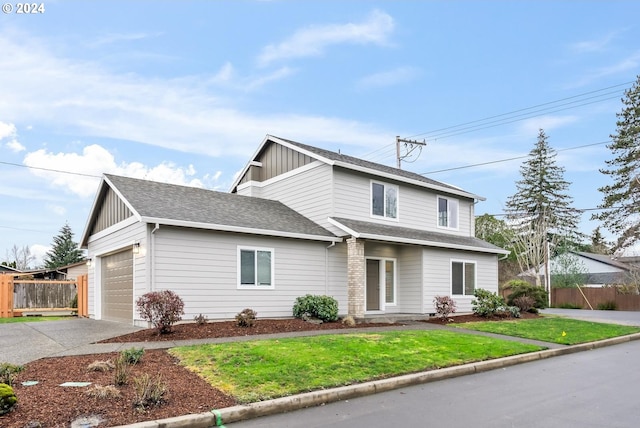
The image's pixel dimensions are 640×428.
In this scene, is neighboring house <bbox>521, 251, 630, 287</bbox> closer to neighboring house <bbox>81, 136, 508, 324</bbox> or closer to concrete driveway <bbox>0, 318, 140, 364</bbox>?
neighboring house <bbox>81, 136, 508, 324</bbox>

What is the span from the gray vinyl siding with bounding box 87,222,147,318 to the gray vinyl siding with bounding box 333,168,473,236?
686 cm

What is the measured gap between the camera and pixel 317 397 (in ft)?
22.6

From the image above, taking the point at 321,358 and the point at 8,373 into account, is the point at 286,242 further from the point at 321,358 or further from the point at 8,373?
the point at 8,373

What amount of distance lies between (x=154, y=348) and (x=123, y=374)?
9.97 feet

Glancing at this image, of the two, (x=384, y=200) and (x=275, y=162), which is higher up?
(x=275, y=162)

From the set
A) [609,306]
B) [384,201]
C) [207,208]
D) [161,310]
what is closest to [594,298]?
[609,306]

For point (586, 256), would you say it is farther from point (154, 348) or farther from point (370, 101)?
point (154, 348)

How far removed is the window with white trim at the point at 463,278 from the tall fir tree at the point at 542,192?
3456cm

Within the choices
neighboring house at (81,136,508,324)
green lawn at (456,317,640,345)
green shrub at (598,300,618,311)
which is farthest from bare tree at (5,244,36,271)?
green shrub at (598,300,618,311)

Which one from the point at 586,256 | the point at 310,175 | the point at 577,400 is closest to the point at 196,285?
the point at 310,175

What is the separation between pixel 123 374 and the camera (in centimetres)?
676

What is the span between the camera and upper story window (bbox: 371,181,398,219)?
19.0 meters

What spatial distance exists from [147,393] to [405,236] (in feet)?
42.9

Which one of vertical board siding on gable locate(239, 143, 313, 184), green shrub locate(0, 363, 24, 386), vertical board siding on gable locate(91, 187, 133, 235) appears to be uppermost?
vertical board siding on gable locate(239, 143, 313, 184)
